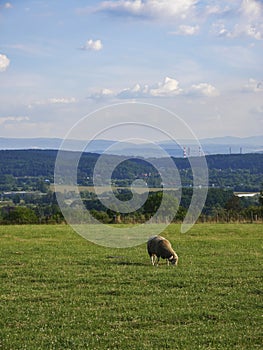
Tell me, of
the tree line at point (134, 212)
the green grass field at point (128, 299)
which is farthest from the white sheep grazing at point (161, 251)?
the tree line at point (134, 212)

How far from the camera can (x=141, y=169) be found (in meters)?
48.1

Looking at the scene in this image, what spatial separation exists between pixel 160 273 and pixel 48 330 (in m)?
7.26

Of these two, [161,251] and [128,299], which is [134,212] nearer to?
[161,251]

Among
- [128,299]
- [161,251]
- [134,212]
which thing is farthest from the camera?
[134,212]

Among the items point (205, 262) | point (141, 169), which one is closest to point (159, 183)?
point (141, 169)

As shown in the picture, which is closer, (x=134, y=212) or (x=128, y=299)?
(x=128, y=299)

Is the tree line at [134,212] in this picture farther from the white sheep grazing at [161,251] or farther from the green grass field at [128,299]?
the white sheep grazing at [161,251]

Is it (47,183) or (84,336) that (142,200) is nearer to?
(84,336)

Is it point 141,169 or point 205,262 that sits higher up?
point 141,169

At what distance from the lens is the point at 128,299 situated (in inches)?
554

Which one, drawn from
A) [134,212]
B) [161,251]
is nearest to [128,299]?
[161,251]

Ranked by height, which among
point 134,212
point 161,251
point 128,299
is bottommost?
point 134,212

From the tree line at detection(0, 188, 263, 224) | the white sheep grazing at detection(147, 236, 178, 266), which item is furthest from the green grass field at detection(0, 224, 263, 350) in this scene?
the tree line at detection(0, 188, 263, 224)

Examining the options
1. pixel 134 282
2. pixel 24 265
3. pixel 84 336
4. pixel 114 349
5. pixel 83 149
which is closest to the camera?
pixel 114 349
